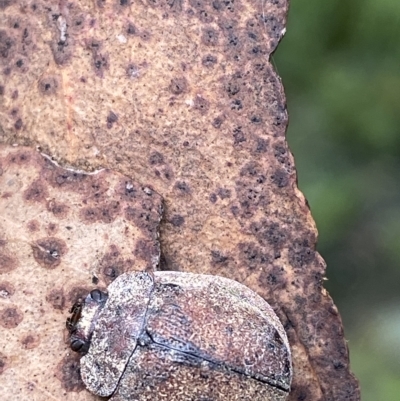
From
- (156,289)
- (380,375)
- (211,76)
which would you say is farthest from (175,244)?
(380,375)

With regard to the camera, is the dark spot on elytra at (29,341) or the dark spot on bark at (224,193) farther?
the dark spot on bark at (224,193)

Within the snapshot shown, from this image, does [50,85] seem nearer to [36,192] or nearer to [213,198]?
[36,192]

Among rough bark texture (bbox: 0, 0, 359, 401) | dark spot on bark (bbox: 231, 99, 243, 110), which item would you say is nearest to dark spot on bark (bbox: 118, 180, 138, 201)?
rough bark texture (bbox: 0, 0, 359, 401)

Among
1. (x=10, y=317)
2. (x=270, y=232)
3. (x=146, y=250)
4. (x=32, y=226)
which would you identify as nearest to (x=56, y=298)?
(x=10, y=317)

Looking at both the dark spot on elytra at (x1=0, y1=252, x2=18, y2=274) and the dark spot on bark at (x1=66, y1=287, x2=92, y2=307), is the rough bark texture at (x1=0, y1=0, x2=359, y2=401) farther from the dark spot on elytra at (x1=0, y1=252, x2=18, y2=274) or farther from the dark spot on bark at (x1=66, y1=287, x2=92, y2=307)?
the dark spot on elytra at (x1=0, y1=252, x2=18, y2=274)

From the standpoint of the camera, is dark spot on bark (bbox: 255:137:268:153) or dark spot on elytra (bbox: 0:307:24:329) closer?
dark spot on elytra (bbox: 0:307:24:329)

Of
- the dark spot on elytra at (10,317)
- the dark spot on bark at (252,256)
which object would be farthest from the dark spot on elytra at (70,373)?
the dark spot on bark at (252,256)

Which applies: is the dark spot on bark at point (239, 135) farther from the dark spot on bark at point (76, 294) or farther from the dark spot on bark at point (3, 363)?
the dark spot on bark at point (3, 363)

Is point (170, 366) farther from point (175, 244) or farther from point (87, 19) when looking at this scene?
point (87, 19)
